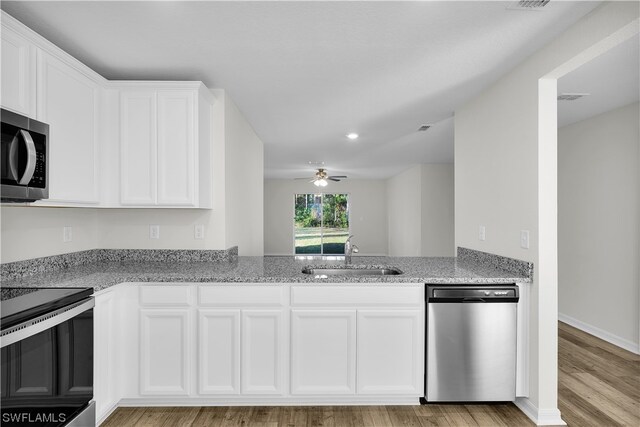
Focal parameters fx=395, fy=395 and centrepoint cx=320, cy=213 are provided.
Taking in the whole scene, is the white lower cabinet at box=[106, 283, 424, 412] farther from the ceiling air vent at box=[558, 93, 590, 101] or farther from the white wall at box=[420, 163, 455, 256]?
the white wall at box=[420, 163, 455, 256]

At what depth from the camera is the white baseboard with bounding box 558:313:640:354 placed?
12.5 ft

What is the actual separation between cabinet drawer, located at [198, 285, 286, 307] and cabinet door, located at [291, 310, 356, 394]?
18 cm

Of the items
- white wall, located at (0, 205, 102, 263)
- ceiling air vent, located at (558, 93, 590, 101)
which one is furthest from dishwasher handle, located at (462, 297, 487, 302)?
white wall, located at (0, 205, 102, 263)

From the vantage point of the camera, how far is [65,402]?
1.87m

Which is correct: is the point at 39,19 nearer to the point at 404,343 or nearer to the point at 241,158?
the point at 241,158

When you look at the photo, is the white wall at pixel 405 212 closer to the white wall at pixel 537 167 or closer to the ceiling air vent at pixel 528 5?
the white wall at pixel 537 167

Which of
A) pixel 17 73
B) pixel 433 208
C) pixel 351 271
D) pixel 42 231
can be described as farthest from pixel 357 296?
pixel 433 208

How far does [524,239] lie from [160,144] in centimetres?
266

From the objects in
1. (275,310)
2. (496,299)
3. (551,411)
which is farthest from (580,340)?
(275,310)

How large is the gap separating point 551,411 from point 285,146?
4584mm

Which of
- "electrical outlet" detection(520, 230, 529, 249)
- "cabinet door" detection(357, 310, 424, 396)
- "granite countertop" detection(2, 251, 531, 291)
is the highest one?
"electrical outlet" detection(520, 230, 529, 249)

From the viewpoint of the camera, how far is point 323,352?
262 centimetres

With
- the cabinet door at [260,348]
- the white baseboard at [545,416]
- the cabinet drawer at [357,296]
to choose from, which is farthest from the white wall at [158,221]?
the white baseboard at [545,416]

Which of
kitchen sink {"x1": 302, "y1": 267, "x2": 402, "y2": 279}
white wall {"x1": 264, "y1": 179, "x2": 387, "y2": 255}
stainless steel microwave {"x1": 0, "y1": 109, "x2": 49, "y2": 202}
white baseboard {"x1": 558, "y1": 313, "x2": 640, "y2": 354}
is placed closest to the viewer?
stainless steel microwave {"x1": 0, "y1": 109, "x2": 49, "y2": 202}
